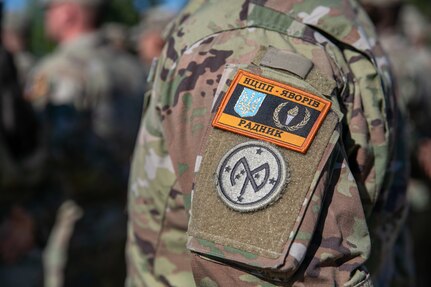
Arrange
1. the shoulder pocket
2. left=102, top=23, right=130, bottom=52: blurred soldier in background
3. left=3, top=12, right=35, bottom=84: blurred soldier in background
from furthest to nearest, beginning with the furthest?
left=3, top=12, right=35, bottom=84: blurred soldier in background → left=102, top=23, right=130, bottom=52: blurred soldier in background → the shoulder pocket

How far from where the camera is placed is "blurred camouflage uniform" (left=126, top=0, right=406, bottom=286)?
1.46 m

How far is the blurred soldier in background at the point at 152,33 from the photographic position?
6.94 metres

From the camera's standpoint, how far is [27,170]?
156 inches

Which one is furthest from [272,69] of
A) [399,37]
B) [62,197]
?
[399,37]

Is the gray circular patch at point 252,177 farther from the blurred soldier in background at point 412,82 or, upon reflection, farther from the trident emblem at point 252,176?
the blurred soldier in background at point 412,82

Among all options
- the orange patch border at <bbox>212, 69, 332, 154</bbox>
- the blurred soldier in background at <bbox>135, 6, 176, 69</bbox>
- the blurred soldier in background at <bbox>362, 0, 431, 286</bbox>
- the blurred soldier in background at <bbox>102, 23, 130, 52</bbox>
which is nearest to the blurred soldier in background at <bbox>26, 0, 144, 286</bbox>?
the blurred soldier in background at <bbox>102, 23, 130, 52</bbox>

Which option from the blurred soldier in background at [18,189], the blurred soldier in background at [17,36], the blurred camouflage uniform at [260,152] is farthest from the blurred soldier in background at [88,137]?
the blurred camouflage uniform at [260,152]

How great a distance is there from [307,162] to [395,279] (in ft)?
2.98

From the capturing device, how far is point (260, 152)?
1468 millimetres

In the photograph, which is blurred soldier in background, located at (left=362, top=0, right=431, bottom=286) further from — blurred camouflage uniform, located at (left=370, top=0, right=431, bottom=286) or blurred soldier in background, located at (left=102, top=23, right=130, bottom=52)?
blurred soldier in background, located at (left=102, top=23, right=130, bottom=52)

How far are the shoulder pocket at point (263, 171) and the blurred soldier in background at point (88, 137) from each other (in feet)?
11.4

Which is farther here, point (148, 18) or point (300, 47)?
point (148, 18)

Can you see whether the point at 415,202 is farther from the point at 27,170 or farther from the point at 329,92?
the point at 329,92

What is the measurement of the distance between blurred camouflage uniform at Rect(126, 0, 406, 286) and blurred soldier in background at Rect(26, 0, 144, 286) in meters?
3.19
